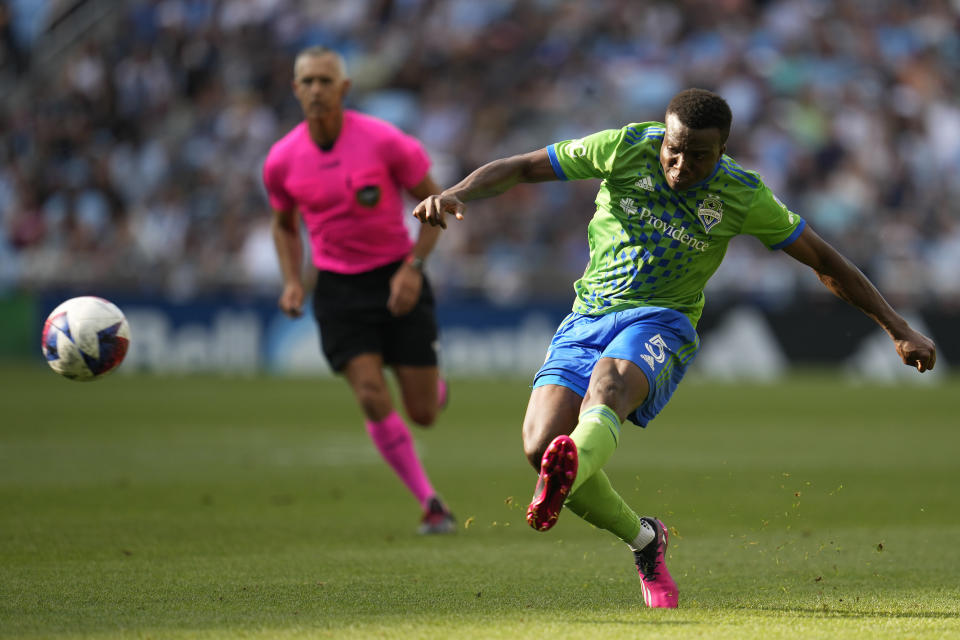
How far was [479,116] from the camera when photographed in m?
22.8

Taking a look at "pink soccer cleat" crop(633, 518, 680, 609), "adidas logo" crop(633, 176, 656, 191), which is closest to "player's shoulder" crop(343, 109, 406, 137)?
"adidas logo" crop(633, 176, 656, 191)

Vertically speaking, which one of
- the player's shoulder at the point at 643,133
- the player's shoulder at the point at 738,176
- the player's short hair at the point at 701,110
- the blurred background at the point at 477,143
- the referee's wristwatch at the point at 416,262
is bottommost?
the blurred background at the point at 477,143

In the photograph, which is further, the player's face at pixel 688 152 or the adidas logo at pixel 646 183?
the adidas logo at pixel 646 183

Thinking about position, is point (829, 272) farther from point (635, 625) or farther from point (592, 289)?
point (635, 625)

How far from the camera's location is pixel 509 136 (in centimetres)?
2252

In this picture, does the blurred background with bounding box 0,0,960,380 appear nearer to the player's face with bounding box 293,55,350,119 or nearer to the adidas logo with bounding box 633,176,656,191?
the player's face with bounding box 293,55,350,119

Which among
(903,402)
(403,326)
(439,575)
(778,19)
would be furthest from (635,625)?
(778,19)

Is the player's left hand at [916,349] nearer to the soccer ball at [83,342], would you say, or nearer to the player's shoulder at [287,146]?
the soccer ball at [83,342]

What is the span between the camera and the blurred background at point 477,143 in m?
21.1

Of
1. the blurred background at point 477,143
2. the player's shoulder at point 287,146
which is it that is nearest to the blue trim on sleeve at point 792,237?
the player's shoulder at point 287,146

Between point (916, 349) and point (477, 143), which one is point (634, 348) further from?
point (477, 143)

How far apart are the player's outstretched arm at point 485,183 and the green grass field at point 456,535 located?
1.49 meters

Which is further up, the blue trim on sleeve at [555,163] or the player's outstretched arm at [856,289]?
the blue trim on sleeve at [555,163]

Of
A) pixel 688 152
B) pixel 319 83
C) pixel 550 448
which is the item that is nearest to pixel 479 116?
pixel 319 83
